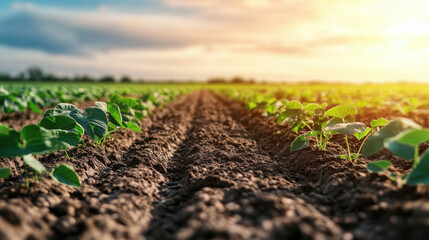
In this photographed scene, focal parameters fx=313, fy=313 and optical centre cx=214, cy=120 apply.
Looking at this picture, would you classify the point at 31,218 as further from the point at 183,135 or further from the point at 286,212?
the point at 183,135

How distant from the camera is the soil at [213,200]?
74.6 inches

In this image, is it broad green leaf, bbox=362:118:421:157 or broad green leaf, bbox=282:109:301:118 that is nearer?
broad green leaf, bbox=362:118:421:157

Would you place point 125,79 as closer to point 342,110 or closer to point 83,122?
point 83,122

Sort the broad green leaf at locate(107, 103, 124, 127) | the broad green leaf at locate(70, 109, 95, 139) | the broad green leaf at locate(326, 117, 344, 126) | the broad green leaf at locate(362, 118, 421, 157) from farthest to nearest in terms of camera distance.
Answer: the broad green leaf at locate(107, 103, 124, 127) < the broad green leaf at locate(326, 117, 344, 126) < the broad green leaf at locate(70, 109, 95, 139) < the broad green leaf at locate(362, 118, 421, 157)

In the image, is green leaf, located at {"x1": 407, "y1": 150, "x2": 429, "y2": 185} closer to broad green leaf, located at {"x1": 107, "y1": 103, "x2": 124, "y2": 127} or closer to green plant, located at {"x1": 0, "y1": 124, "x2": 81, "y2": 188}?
green plant, located at {"x1": 0, "y1": 124, "x2": 81, "y2": 188}

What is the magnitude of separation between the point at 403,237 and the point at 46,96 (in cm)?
1095

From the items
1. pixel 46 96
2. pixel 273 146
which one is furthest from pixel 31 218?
pixel 46 96

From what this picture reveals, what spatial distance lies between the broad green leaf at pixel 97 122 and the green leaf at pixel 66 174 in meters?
0.82

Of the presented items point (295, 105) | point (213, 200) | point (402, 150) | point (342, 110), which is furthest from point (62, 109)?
point (402, 150)

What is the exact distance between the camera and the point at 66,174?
2.61 meters

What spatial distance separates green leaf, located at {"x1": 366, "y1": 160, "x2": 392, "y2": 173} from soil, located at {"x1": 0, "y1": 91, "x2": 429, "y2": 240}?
9 centimetres

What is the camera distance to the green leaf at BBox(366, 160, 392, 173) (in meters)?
2.55

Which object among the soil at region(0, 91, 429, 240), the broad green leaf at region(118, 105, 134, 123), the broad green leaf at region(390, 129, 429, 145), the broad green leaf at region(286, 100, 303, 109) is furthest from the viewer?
the broad green leaf at region(118, 105, 134, 123)

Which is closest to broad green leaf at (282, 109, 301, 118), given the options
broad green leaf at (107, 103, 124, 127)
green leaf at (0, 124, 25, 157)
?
broad green leaf at (107, 103, 124, 127)
